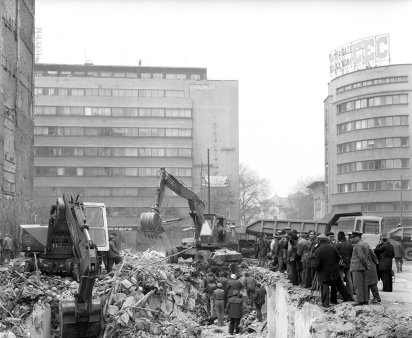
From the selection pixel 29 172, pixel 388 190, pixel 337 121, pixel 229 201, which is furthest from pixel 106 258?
pixel 229 201

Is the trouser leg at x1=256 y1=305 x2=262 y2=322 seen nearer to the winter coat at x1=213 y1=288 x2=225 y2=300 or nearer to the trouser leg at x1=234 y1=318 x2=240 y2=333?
the winter coat at x1=213 y1=288 x2=225 y2=300

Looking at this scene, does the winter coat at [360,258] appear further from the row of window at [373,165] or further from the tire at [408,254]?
the row of window at [373,165]

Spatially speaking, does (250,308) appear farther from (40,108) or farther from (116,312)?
(40,108)

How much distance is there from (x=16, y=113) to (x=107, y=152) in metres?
38.9

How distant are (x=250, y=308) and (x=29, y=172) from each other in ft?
72.9

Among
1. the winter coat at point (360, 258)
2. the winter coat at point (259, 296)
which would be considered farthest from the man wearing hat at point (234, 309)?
the winter coat at point (360, 258)

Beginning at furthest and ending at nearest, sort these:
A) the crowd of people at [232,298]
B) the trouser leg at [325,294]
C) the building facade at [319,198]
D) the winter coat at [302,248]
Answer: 1. the building facade at [319,198]
2. the crowd of people at [232,298]
3. the winter coat at [302,248]
4. the trouser leg at [325,294]

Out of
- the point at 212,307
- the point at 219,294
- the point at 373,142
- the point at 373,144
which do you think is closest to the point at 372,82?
the point at 373,142

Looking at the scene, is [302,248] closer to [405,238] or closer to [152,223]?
[152,223]

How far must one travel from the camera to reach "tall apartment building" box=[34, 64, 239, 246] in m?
72.0

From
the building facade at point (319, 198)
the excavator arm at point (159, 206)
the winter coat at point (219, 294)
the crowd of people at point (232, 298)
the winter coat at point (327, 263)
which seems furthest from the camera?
the building facade at point (319, 198)

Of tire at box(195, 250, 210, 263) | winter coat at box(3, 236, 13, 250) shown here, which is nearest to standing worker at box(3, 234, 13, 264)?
winter coat at box(3, 236, 13, 250)

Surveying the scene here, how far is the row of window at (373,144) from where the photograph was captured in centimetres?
5956

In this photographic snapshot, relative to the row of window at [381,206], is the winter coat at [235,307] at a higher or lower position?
lower
